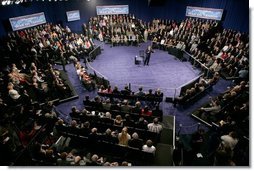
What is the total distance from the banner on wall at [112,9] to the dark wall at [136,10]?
0.55 m

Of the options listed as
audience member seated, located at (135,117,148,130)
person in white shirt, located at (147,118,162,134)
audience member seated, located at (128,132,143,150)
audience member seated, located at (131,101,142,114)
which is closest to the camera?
audience member seated, located at (128,132,143,150)

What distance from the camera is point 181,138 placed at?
784 centimetres

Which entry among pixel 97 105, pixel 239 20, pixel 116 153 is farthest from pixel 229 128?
pixel 239 20

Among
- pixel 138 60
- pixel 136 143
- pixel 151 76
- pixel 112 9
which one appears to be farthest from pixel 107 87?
pixel 112 9

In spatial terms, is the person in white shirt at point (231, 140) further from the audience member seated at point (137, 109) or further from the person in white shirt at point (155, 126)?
the audience member seated at point (137, 109)

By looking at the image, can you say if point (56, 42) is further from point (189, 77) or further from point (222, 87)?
point (222, 87)

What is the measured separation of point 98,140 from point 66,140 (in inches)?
53.2

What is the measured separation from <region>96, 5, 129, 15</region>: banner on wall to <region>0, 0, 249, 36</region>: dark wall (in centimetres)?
55

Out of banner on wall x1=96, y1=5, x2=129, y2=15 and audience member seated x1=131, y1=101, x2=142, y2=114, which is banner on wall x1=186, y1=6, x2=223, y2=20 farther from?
audience member seated x1=131, y1=101, x2=142, y2=114

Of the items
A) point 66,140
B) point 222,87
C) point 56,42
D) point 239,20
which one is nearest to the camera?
point 66,140

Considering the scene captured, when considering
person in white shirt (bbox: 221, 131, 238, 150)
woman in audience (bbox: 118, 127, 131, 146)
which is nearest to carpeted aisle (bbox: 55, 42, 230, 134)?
person in white shirt (bbox: 221, 131, 238, 150)

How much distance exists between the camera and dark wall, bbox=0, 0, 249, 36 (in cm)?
1452

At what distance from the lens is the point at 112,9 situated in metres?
20.9

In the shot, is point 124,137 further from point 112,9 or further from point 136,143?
point 112,9
